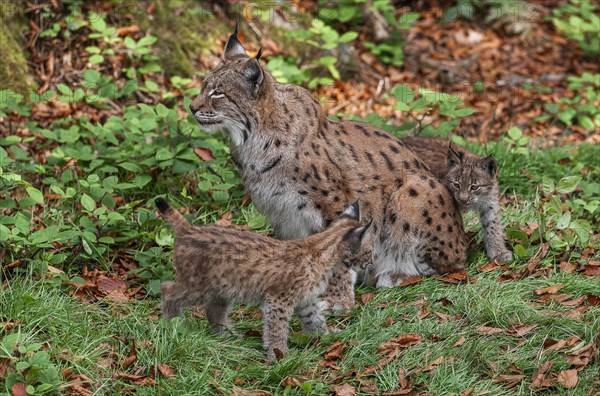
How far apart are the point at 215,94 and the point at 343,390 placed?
116 inches

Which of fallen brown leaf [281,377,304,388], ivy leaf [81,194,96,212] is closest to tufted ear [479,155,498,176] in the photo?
fallen brown leaf [281,377,304,388]

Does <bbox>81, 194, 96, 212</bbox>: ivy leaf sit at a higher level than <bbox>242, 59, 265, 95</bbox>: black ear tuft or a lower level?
lower

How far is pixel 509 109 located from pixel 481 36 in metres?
2.32

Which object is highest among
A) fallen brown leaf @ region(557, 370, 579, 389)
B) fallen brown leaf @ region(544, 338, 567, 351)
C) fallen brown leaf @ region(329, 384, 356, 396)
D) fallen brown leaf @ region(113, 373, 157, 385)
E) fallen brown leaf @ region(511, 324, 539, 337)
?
fallen brown leaf @ region(113, 373, 157, 385)

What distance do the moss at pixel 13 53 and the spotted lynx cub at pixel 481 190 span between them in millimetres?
5159

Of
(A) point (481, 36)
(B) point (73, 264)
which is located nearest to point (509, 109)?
(A) point (481, 36)

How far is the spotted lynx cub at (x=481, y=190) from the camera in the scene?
8281 mm

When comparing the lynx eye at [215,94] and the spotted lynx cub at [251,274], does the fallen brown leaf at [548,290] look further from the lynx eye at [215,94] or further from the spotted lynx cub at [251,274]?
the lynx eye at [215,94]

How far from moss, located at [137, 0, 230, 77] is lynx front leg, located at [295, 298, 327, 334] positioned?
535 centimetres

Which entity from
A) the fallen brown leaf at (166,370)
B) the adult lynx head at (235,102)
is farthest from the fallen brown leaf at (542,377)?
the adult lynx head at (235,102)

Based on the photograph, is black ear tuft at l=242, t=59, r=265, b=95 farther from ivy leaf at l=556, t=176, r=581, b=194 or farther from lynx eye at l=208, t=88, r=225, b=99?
ivy leaf at l=556, t=176, r=581, b=194

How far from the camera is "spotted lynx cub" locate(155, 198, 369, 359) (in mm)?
6660

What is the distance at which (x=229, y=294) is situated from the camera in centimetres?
673

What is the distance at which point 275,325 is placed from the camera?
6684 mm
